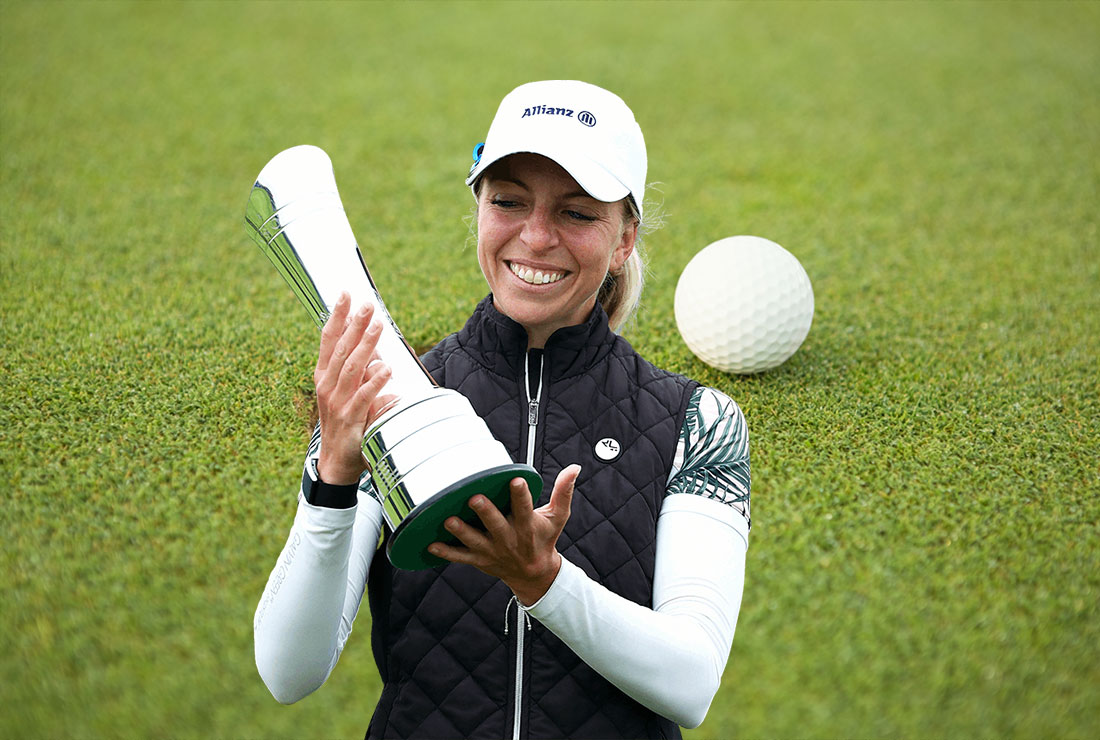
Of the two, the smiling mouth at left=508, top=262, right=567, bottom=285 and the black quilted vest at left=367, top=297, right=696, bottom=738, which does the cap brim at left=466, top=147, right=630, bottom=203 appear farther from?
the black quilted vest at left=367, top=297, right=696, bottom=738

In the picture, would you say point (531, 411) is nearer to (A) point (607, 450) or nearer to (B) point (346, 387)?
(A) point (607, 450)

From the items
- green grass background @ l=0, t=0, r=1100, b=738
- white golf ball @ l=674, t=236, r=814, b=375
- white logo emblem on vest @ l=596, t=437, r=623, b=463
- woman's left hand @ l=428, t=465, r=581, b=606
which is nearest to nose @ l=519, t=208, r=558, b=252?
white logo emblem on vest @ l=596, t=437, r=623, b=463

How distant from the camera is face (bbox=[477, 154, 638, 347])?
2.07m

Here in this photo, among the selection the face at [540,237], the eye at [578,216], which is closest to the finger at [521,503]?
the face at [540,237]

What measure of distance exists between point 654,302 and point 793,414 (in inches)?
46.3

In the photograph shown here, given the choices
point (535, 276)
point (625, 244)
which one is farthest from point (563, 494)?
point (625, 244)

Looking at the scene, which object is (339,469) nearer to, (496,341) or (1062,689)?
(496,341)

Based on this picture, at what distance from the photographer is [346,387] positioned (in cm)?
172

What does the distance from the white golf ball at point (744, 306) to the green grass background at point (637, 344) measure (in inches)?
5.7

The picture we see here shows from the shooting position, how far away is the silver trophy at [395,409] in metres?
1.66

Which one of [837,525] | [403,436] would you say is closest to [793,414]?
[837,525]

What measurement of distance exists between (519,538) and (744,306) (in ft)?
9.23

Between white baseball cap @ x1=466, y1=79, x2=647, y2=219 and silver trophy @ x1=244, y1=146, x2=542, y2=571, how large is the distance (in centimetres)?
32

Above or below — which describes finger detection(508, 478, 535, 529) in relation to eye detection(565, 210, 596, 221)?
below
